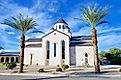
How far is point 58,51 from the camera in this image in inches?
2452

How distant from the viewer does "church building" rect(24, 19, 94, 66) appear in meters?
61.3

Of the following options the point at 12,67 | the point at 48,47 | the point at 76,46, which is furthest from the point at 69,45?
the point at 12,67

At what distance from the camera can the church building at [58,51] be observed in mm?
61281

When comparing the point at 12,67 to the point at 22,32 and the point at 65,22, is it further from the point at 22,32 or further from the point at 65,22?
the point at 65,22

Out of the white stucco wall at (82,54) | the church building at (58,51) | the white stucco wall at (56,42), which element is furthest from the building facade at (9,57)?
the white stucco wall at (82,54)

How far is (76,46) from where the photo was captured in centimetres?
6238

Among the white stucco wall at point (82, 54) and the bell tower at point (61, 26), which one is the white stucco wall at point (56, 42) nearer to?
the white stucco wall at point (82, 54)

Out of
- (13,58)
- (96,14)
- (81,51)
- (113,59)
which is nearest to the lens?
(96,14)

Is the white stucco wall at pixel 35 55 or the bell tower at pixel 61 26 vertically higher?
the bell tower at pixel 61 26

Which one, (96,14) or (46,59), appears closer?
(96,14)

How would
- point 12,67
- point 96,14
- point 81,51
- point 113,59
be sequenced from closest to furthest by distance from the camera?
point 96,14
point 12,67
point 81,51
point 113,59

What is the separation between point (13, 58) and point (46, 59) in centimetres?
2197

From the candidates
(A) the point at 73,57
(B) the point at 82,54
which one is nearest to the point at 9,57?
(A) the point at 73,57

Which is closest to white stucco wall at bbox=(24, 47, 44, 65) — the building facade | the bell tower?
the bell tower
